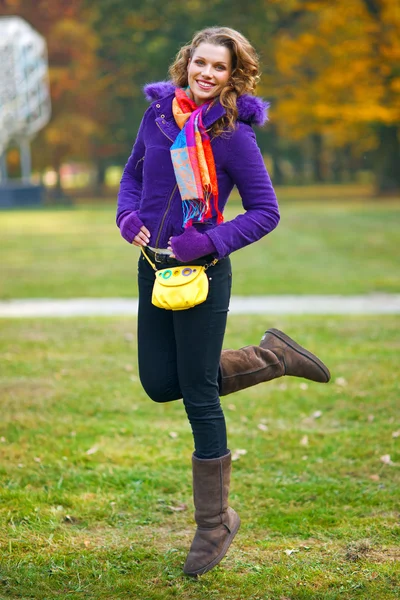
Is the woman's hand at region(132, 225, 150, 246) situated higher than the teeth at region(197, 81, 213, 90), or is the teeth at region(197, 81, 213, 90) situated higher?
the teeth at region(197, 81, 213, 90)

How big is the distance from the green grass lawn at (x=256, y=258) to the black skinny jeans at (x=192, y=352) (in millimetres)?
7405

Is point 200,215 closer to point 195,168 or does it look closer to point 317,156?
point 195,168

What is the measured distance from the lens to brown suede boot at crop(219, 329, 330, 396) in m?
3.80

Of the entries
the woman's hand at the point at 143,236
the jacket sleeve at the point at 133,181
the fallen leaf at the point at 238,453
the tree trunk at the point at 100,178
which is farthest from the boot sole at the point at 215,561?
the tree trunk at the point at 100,178

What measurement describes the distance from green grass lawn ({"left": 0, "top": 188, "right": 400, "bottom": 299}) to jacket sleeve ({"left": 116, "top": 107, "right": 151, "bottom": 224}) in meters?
7.29

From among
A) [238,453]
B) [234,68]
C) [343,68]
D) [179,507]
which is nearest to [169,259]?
[234,68]

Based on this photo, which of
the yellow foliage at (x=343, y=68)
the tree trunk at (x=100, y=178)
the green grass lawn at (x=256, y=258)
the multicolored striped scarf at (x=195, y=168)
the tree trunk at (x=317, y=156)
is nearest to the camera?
the multicolored striped scarf at (x=195, y=168)

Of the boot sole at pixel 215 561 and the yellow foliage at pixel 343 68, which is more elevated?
the yellow foliage at pixel 343 68

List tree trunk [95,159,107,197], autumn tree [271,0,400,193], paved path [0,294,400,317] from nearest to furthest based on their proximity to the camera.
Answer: paved path [0,294,400,317], autumn tree [271,0,400,193], tree trunk [95,159,107,197]

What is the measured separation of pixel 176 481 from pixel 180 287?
171 cm

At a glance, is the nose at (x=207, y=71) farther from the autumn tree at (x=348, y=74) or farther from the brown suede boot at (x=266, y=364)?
the autumn tree at (x=348, y=74)

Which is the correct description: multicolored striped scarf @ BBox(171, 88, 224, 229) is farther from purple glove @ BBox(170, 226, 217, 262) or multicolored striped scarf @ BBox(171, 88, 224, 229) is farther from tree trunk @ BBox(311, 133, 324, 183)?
tree trunk @ BBox(311, 133, 324, 183)

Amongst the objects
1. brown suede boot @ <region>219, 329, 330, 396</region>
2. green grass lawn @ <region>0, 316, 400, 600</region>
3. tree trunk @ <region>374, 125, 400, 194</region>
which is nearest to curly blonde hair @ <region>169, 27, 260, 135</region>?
brown suede boot @ <region>219, 329, 330, 396</region>

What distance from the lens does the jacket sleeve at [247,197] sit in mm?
3299
